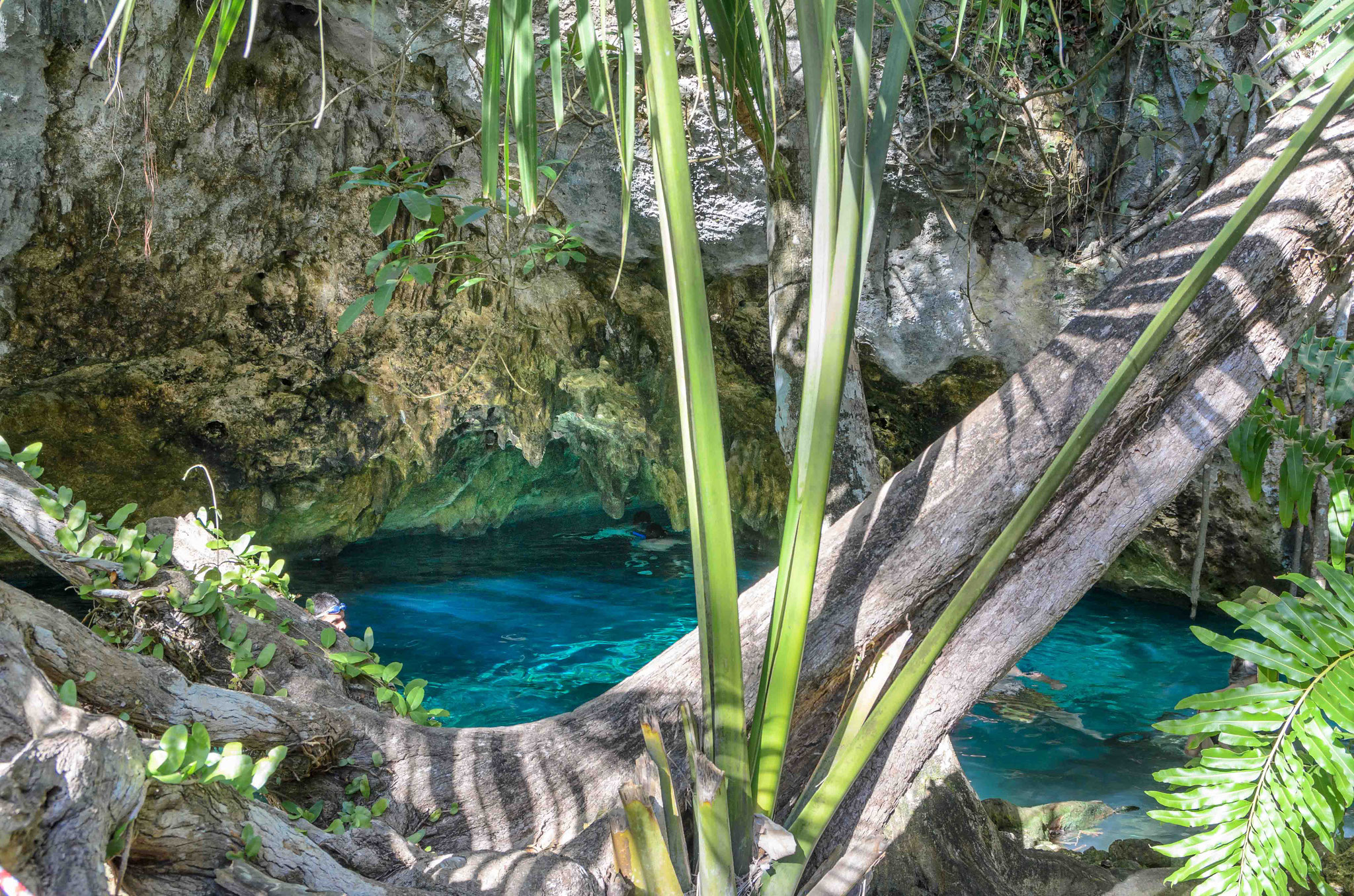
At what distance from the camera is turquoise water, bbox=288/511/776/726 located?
5.06m

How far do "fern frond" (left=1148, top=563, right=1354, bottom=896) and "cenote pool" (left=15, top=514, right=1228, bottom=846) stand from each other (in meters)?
1.83

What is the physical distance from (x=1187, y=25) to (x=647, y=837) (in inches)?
142

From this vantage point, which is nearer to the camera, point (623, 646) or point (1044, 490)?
point (1044, 490)

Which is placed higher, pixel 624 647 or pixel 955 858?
pixel 955 858

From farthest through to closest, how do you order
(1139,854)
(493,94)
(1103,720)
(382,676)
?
(1103,720) → (1139,854) → (382,676) → (493,94)

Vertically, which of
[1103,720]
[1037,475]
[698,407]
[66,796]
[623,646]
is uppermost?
[698,407]

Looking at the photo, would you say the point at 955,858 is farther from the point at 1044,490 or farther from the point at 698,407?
the point at 698,407

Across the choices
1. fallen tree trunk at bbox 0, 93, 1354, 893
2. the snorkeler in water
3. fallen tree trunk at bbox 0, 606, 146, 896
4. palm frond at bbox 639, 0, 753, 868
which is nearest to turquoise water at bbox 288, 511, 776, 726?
the snorkeler in water

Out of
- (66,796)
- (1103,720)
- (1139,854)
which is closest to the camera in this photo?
(66,796)

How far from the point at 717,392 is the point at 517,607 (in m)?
5.75

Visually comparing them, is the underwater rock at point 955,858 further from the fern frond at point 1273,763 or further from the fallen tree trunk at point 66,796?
the fallen tree trunk at point 66,796

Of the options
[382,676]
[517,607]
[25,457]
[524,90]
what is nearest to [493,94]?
[524,90]

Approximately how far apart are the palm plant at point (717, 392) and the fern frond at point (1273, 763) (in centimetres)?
67

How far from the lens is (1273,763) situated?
4.72 ft
